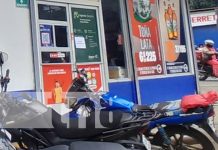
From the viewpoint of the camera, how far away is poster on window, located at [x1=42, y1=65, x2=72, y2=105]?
8.85m

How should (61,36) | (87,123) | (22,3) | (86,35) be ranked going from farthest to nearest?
(86,35) → (61,36) → (22,3) → (87,123)

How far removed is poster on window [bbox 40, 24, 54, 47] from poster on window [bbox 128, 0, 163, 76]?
7.86 ft

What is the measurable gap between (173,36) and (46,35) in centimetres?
427

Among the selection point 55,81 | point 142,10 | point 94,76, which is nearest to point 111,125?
point 55,81

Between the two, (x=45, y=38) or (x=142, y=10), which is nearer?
(x=45, y=38)

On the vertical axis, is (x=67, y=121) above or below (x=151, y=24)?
below

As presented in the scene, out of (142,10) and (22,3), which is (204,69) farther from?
(22,3)

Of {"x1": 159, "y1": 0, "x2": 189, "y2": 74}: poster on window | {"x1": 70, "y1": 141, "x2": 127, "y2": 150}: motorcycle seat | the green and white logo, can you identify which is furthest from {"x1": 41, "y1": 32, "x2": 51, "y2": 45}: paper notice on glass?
{"x1": 70, "y1": 141, "x2": 127, "y2": 150}: motorcycle seat

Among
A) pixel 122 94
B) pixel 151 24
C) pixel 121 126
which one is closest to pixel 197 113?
pixel 121 126

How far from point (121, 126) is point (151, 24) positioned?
6536 millimetres

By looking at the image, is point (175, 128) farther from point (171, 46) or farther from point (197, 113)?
point (171, 46)

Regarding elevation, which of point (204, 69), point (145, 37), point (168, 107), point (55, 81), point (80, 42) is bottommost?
point (168, 107)

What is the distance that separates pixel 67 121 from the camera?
5.06 metres

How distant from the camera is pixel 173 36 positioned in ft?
39.9
